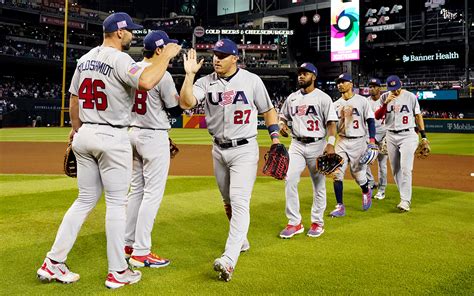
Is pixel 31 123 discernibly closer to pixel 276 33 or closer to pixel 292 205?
pixel 276 33

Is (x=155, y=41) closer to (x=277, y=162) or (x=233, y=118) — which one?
(x=233, y=118)

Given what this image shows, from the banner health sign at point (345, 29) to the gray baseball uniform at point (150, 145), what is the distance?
31488 millimetres

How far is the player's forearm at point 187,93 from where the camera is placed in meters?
3.72

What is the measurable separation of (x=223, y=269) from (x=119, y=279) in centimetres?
83

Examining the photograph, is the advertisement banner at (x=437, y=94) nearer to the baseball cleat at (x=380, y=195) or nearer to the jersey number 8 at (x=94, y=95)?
the baseball cleat at (x=380, y=195)

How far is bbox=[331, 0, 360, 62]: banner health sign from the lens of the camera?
33.0 metres

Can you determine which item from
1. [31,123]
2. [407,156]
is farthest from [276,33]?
[407,156]

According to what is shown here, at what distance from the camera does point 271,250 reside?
15.0ft

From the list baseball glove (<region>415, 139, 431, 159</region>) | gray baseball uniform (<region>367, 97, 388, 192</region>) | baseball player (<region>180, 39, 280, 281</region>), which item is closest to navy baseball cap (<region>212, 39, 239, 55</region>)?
baseball player (<region>180, 39, 280, 281</region>)

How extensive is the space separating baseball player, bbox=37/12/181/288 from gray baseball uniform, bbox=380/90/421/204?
476cm

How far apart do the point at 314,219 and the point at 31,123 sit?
36.2m

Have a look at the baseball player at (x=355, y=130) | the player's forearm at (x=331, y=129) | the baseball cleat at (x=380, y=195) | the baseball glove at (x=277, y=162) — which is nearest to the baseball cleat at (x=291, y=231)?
the baseball glove at (x=277, y=162)

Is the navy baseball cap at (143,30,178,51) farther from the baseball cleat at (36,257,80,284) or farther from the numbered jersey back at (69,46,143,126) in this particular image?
the baseball cleat at (36,257,80,284)

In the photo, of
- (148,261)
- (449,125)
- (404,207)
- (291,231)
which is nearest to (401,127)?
(404,207)
